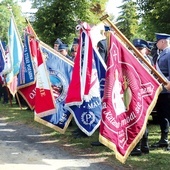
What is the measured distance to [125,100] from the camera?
5.13 metres

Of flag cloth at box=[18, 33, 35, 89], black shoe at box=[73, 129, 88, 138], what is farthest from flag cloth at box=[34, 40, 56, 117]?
flag cloth at box=[18, 33, 35, 89]

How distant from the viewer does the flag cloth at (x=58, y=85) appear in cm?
704

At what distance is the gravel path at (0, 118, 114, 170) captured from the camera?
5434 mm

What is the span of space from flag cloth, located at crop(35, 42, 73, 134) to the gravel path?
1.34 ft

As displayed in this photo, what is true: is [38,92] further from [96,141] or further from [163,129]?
[163,129]

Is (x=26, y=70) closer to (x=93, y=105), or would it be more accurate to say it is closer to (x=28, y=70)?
(x=28, y=70)

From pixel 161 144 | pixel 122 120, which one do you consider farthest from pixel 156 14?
pixel 122 120

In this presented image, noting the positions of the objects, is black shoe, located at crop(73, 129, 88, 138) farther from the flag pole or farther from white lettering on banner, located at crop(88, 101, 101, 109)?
the flag pole

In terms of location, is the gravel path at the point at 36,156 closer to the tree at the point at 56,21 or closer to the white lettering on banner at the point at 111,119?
the white lettering on banner at the point at 111,119

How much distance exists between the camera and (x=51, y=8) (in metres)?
25.4

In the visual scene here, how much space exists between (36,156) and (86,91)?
4.61ft

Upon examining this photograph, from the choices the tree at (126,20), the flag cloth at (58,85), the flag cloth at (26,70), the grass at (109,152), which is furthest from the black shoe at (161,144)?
the tree at (126,20)

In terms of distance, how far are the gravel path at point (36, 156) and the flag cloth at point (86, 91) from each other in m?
0.68

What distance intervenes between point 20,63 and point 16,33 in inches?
32.5
